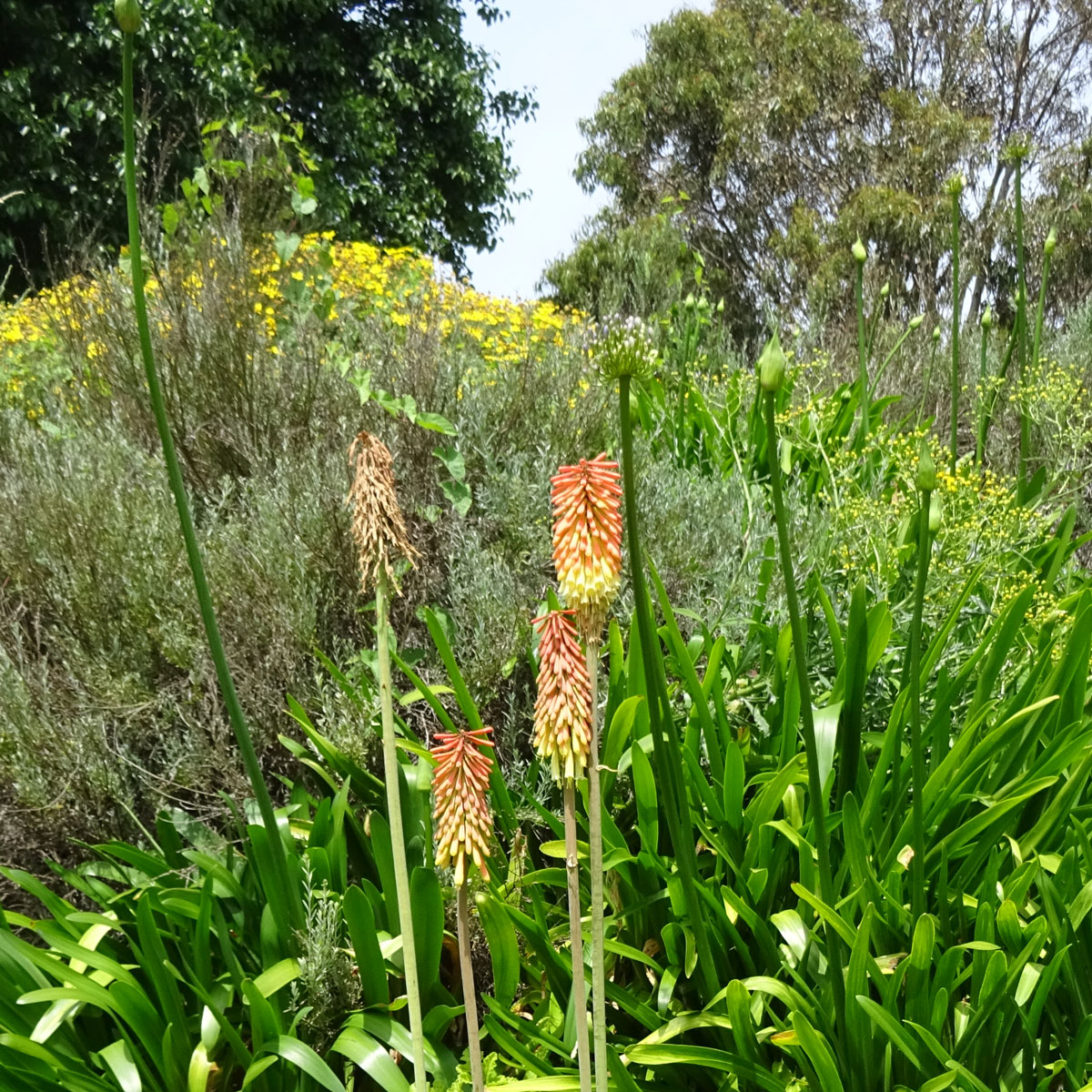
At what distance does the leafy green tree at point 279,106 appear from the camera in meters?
12.0

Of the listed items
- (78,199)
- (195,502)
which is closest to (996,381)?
(195,502)

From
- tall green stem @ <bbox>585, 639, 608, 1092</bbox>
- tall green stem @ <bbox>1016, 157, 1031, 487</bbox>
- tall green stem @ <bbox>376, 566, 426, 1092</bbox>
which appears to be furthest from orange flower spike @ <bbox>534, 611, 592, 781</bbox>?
tall green stem @ <bbox>1016, 157, 1031, 487</bbox>

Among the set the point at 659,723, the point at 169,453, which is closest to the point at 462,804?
the point at 659,723

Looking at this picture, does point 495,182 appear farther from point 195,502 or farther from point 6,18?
point 195,502

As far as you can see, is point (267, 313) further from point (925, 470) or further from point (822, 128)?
point (822, 128)

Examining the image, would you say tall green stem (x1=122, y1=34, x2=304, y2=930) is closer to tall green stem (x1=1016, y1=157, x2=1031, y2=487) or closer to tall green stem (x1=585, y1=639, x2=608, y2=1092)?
tall green stem (x1=585, y1=639, x2=608, y2=1092)

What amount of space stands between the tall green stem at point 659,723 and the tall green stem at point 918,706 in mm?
331

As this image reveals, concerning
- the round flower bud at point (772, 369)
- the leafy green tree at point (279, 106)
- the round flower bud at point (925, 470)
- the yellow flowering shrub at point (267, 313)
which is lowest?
the round flower bud at point (925, 470)

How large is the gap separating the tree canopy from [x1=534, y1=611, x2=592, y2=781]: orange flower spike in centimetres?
1535

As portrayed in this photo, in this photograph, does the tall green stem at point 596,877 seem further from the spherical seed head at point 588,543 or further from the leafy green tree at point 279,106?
the leafy green tree at point 279,106

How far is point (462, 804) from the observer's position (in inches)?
39.8

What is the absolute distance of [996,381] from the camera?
317 cm

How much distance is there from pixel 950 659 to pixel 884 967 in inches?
43.5

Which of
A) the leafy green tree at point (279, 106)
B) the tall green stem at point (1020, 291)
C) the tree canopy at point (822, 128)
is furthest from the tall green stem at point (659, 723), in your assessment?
the tree canopy at point (822, 128)
